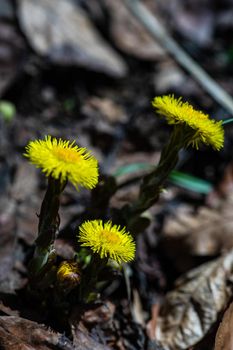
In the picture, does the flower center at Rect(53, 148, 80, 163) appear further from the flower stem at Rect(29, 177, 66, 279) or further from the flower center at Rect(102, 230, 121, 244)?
the flower center at Rect(102, 230, 121, 244)

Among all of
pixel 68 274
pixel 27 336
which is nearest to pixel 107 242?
pixel 68 274

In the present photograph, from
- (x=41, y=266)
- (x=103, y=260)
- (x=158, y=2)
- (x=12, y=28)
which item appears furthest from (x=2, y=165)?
(x=158, y=2)

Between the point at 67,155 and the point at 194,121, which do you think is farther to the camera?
the point at 194,121

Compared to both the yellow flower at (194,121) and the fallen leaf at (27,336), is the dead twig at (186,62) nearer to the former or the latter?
the yellow flower at (194,121)

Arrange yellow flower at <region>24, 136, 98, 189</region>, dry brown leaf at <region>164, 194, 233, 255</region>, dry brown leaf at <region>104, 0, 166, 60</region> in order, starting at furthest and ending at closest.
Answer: dry brown leaf at <region>104, 0, 166, 60</region> → dry brown leaf at <region>164, 194, 233, 255</region> → yellow flower at <region>24, 136, 98, 189</region>

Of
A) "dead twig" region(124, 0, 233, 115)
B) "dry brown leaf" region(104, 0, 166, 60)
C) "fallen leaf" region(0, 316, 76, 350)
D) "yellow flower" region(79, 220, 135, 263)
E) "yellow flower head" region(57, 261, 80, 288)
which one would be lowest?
"fallen leaf" region(0, 316, 76, 350)

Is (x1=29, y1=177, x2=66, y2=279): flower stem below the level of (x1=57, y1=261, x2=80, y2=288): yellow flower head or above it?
above

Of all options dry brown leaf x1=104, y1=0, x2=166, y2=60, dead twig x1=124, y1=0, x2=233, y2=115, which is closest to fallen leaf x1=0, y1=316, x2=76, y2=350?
dead twig x1=124, y1=0, x2=233, y2=115

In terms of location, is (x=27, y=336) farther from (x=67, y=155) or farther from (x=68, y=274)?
(x=67, y=155)
